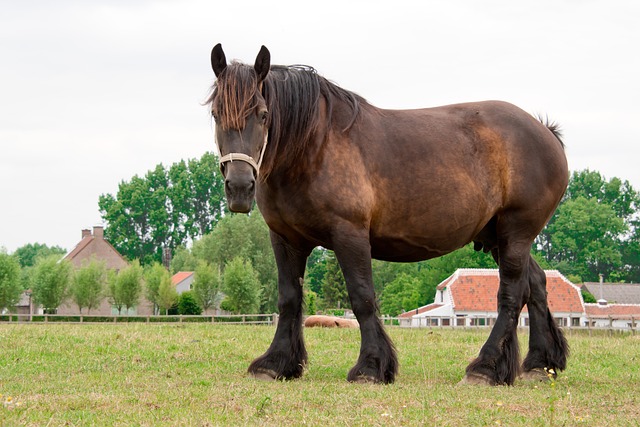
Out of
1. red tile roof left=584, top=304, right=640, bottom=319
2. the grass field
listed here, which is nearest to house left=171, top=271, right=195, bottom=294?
red tile roof left=584, top=304, right=640, bottom=319

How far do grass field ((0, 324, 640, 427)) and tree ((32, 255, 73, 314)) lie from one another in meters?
46.8

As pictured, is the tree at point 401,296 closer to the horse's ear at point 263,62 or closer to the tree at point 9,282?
the tree at point 9,282

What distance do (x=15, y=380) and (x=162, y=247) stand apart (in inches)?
3528

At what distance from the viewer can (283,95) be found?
7527 mm

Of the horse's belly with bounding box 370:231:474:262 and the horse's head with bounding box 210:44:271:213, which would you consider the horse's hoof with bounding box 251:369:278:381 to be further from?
the horse's head with bounding box 210:44:271:213

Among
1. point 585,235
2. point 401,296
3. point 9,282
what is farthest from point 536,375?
point 585,235

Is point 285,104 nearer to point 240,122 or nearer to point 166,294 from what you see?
point 240,122

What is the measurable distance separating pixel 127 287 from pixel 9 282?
9.56 metres

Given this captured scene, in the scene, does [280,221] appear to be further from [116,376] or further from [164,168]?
[164,168]

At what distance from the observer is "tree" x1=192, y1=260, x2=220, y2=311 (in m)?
60.7

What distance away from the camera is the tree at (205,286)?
199 ft

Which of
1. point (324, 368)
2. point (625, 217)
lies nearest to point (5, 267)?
point (324, 368)

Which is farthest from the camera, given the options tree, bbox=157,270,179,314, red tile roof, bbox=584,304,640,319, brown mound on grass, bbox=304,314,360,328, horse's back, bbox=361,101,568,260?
red tile roof, bbox=584,304,640,319

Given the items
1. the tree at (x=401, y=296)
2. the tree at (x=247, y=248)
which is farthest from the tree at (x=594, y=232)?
the tree at (x=247, y=248)
